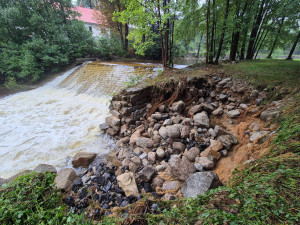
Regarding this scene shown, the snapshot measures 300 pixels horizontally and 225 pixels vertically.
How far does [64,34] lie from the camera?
11.8 m

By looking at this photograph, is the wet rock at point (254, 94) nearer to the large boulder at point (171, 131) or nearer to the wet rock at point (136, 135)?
the large boulder at point (171, 131)

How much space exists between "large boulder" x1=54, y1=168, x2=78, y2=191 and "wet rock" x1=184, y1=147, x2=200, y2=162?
2352 mm

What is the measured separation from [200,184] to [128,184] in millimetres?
1242

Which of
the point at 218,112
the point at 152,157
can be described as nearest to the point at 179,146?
the point at 152,157

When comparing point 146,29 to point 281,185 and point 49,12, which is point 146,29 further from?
point 49,12

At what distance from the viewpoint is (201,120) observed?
11.3 ft

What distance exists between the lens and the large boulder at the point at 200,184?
175cm

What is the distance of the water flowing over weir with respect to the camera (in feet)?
11.8

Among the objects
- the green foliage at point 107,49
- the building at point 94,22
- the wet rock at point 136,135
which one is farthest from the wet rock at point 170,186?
the building at point 94,22

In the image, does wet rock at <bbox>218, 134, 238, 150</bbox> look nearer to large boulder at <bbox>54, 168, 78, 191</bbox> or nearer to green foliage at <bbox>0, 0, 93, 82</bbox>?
large boulder at <bbox>54, 168, 78, 191</bbox>

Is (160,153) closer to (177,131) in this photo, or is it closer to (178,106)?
(177,131)

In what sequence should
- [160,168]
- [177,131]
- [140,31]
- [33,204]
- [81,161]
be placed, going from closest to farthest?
[33,204] → [160,168] → [81,161] → [177,131] → [140,31]

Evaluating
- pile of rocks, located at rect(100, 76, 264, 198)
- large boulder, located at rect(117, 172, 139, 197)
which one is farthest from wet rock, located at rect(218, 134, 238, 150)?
large boulder, located at rect(117, 172, 139, 197)

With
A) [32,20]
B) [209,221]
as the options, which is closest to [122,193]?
[209,221]
